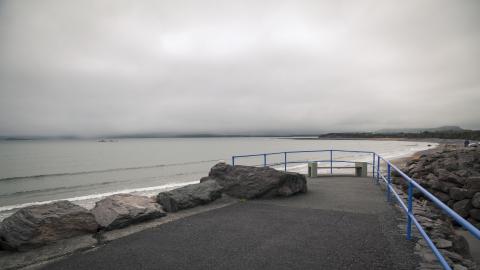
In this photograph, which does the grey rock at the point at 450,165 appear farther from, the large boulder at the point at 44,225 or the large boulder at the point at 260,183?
the large boulder at the point at 44,225

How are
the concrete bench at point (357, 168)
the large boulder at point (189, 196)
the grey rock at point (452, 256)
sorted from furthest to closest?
the concrete bench at point (357, 168)
the large boulder at point (189, 196)
the grey rock at point (452, 256)

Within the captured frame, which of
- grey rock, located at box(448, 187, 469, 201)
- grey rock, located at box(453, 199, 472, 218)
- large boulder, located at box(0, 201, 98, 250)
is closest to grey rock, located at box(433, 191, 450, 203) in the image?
grey rock, located at box(448, 187, 469, 201)

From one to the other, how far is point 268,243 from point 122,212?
3120 mm

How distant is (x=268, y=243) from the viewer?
436 cm

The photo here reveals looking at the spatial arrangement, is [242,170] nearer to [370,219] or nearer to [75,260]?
[370,219]

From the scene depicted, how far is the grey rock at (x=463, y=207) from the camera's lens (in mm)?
9073

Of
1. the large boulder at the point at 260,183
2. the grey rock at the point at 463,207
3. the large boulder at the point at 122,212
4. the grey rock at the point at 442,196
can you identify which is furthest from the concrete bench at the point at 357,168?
the large boulder at the point at 122,212

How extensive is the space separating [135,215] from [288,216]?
321cm

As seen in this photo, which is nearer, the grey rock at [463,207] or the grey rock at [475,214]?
the grey rock at [475,214]

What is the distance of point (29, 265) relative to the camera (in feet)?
12.8

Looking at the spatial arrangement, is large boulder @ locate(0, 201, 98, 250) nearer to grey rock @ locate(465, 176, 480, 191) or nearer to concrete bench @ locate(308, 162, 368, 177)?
concrete bench @ locate(308, 162, 368, 177)

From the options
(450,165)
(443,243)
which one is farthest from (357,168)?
(443,243)

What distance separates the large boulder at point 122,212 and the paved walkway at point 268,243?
2.00 ft

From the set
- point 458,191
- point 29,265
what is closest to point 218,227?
point 29,265
